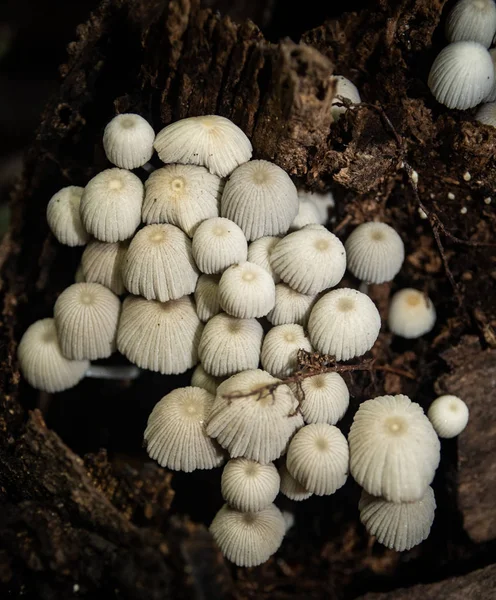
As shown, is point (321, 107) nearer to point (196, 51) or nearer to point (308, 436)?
point (196, 51)

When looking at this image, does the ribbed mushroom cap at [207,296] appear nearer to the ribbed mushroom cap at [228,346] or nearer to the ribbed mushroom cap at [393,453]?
the ribbed mushroom cap at [228,346]

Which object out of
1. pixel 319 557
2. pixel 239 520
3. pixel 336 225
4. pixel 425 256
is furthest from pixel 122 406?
pixel 425 256

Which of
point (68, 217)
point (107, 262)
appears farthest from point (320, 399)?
point (68, 217)

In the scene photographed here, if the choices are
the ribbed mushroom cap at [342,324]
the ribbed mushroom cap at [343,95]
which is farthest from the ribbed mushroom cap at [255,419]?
the ribbed mushroom cap at [343,95]

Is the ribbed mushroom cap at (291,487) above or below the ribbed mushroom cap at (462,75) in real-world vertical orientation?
below

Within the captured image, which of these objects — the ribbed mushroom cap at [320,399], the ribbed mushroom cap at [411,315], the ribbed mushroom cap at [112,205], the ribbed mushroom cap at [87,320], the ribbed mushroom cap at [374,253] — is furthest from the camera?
the ribbed mushroom cap at [411,315]

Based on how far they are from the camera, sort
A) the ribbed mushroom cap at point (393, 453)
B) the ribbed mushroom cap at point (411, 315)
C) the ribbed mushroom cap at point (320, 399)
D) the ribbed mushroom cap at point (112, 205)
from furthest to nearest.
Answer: the ribbed mushroom cap at point (411, 315), the ribbed mushroom cap at point (112, 205), the ribbed mushroom cap at point (320, 399), the ribbed mushroom cap at point (393, 453)
